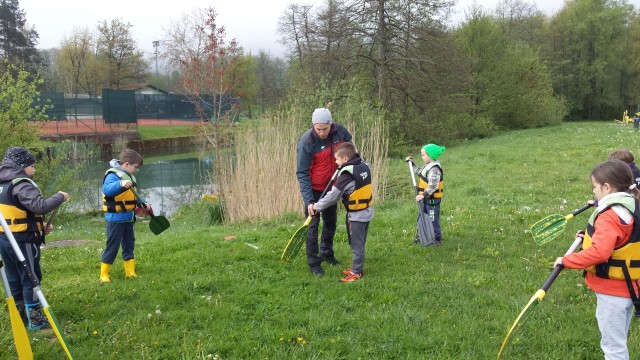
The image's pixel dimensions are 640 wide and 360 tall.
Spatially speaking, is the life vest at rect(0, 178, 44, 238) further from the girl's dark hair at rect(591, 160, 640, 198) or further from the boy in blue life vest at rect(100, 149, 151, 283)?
the girl's dark hair at rect(591, 160, 640, 198)

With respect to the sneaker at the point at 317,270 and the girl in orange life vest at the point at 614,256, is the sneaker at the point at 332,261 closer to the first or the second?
the sneaker at the point at 317,270

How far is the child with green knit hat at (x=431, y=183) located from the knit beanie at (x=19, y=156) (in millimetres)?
4617

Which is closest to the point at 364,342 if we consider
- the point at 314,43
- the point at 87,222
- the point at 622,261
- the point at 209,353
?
the point at 209,353

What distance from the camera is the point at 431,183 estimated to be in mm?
6270

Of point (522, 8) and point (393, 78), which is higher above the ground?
point (522, 8)

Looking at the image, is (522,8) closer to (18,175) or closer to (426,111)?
(426,111)

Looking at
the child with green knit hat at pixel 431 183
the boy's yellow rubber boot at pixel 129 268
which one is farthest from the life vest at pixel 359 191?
the boy's yellow rubber boot at pixel 129 268

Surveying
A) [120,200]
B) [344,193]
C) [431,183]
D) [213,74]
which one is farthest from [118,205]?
[213,74]

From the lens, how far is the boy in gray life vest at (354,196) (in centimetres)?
510

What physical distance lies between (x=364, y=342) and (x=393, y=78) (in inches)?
780

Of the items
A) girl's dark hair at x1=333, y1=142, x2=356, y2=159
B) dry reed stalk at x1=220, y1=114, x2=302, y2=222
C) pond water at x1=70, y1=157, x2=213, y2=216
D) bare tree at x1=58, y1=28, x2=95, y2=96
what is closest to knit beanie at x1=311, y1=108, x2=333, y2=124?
girl's dark hair at x1=333, y1=142, x2=356, y2=159

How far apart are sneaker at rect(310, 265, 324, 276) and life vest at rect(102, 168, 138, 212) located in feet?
7.44

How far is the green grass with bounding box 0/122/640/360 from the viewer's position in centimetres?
380

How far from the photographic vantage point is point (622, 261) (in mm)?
3039
